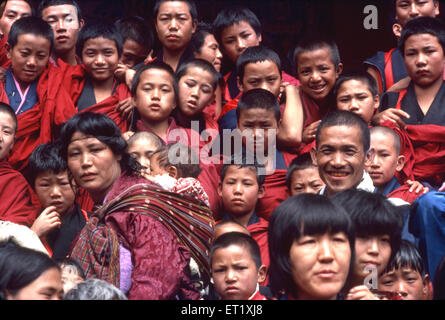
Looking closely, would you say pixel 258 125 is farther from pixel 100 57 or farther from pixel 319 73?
pixel 100 57

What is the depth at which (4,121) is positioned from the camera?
4574 millimetres

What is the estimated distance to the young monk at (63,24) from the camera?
223 inches

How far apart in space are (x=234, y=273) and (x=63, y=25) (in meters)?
2.67

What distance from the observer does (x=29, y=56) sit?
512 centimetres

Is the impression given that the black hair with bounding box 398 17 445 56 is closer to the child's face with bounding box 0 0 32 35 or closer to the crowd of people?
the crowd of people

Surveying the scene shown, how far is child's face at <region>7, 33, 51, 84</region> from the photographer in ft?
16.7

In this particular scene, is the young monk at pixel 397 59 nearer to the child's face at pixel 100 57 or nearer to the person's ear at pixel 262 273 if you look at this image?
the child's face at pixel 100 57

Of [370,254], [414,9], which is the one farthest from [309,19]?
[370,254]

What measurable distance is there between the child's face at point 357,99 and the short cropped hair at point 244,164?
676 mm

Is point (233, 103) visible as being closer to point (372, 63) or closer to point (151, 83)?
point (151, 83)

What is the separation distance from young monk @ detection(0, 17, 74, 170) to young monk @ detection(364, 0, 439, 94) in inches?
83.6

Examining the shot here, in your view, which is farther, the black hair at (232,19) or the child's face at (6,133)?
the black hair at (232,19)

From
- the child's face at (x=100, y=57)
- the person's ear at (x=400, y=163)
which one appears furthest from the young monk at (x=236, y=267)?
the child's face at (x=100, y=57)

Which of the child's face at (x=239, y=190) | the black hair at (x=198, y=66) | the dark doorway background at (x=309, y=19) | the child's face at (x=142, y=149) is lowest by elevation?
the child's face at (x=239, y=190)
